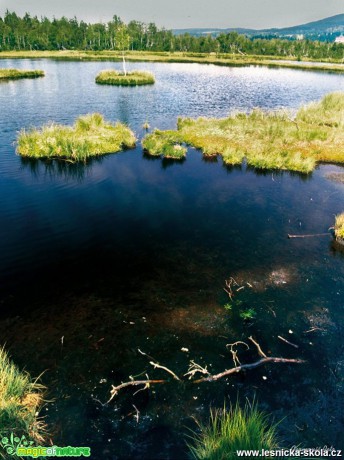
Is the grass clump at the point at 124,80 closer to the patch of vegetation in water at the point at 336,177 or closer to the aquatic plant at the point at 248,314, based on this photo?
the patch of vegetation in water at the point at 336,177

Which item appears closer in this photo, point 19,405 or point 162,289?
point 19,405

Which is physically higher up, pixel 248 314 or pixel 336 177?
pixel 336 177

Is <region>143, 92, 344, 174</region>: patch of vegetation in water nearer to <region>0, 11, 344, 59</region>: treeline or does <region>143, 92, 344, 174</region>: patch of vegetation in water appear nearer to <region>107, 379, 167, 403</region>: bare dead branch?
<region>107, 379, 167, 403</region>: bare dead branch

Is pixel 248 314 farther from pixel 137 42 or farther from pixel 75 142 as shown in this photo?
pixel 137 42

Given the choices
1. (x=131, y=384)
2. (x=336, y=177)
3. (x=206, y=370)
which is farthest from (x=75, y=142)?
(x=206, y=370)

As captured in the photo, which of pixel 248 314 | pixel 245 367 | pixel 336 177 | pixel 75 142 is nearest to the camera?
pixel 245 367

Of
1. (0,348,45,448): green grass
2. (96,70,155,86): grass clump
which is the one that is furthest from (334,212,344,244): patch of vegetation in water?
(96,70,155,86): grass clump

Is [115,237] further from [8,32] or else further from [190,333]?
[8,32]
